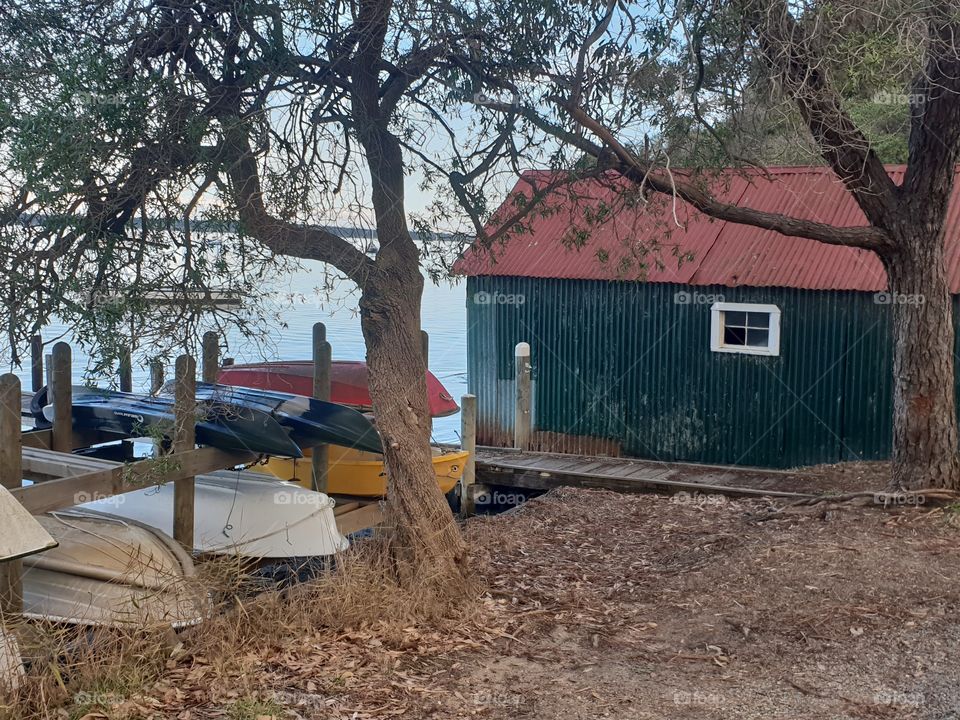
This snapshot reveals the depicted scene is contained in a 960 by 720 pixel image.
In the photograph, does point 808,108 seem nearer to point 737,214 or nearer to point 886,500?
point 737,214

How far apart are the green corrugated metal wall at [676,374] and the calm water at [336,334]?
1299 mm

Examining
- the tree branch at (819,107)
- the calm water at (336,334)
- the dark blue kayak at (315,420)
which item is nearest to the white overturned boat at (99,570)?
the calm water at (336,334)

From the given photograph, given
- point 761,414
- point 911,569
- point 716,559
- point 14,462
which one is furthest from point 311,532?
point 761,414

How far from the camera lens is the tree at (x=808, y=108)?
8195 mm

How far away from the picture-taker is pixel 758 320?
46.1 ft

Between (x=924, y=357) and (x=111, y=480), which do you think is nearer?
(x=111, y=480)

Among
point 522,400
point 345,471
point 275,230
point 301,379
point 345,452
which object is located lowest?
point 345,471

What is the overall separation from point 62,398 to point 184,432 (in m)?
1.98

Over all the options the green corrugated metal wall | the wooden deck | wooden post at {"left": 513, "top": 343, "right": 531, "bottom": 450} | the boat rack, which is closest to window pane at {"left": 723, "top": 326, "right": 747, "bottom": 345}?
the green corrugated metal wall

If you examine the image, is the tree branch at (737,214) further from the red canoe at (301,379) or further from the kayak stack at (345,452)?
the red canoe at (301,379)

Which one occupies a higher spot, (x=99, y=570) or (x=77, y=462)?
Result: (x=77, y=462)

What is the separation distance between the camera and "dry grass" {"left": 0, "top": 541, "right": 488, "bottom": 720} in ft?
18.7

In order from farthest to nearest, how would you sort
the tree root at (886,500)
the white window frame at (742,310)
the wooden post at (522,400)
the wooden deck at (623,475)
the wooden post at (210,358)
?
the wooden post at (522,400) → the white window frame at (742,310) → the wooden deck at (623,475) → the tree root at (886,500) → the wooden post at (210,358)

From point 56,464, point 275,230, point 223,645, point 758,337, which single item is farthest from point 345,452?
point 223,645
